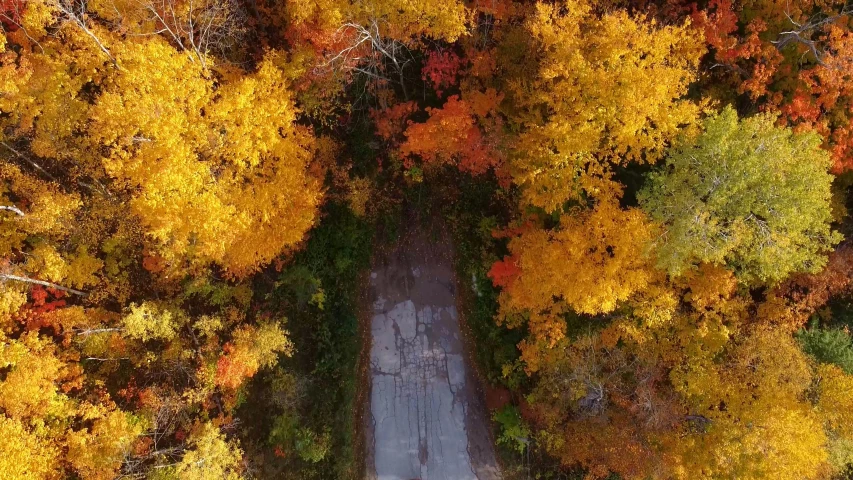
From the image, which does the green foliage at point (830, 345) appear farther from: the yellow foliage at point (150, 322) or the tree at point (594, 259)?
the yellow foliage at point (150, 322)

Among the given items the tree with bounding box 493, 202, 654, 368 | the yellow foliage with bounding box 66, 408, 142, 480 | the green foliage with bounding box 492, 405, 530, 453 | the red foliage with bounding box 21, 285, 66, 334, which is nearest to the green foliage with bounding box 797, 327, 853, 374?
the tree with bounding box 493, 202, 654, 368

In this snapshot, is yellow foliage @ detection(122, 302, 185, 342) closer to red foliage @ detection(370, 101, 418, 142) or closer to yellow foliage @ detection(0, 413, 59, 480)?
yellow foliage @ detection(0, 413, 59, 480)

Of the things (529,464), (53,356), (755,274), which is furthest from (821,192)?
(53,356)

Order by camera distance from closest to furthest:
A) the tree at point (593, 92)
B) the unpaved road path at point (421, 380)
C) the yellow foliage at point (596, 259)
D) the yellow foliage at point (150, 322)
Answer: the tree at point (593, 92)
the yellow foliage at point (596, 259)
the yellow foliage at point (150, 322)
the unpaved road path at point (421, 380)

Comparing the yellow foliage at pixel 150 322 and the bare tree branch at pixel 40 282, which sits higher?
the bare tree branch at pixel 40 282

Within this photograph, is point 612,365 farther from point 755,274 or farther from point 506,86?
point 506,86

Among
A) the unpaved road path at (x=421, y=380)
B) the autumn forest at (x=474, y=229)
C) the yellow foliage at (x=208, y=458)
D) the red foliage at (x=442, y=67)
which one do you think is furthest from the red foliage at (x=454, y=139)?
the yellow foliage at (x=208, y=458)

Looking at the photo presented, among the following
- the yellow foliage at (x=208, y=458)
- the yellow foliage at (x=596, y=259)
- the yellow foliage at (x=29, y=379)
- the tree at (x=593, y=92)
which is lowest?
the yellow foliage at (x=208, y=458)
